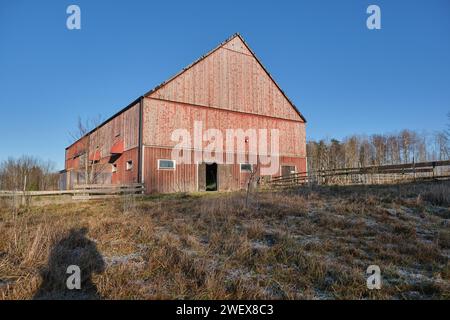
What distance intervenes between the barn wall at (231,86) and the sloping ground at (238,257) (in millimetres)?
12958

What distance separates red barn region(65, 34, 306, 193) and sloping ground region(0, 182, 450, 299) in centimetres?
963

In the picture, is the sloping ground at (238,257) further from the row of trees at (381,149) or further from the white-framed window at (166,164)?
the row of trees at (381,149)

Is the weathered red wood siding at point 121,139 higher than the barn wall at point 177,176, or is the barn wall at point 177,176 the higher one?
the weathered red wood siding at point 121,139

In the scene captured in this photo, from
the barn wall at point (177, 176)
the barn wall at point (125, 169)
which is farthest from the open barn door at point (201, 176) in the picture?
the barn wall at point (125, 169)

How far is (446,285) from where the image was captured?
3.00 metres

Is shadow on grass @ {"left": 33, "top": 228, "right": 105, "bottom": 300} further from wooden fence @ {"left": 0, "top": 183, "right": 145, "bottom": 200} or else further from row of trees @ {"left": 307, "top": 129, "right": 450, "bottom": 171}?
row of trees @ {"left": 307, "top": 129, "right": 450, "bottom": 171}

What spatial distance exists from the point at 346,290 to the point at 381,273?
804 mm

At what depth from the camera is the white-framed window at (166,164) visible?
16.5 m

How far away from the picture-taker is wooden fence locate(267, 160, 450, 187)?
14.2 meters

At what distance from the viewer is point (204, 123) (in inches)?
719

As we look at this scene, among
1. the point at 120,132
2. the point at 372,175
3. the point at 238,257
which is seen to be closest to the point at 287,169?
the point at 372,175
